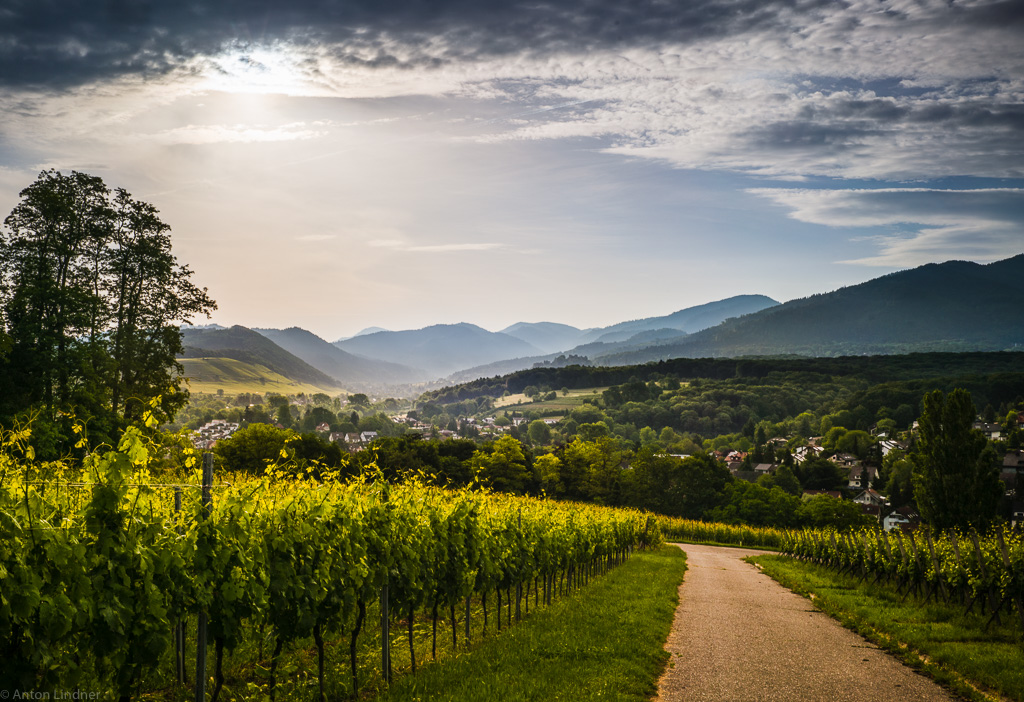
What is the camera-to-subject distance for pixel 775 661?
10.8 meters

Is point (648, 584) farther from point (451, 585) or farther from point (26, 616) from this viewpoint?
point (26, 616)

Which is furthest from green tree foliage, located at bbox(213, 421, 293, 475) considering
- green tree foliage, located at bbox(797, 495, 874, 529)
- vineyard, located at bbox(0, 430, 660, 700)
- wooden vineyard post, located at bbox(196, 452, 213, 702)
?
green tree foliage, located at bbox(797, 495, 874, 529)

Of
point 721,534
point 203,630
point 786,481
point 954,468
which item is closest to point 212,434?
point 721,534

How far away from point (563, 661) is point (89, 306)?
30.2m

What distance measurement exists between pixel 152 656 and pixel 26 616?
1034 millimetres

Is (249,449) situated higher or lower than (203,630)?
lower

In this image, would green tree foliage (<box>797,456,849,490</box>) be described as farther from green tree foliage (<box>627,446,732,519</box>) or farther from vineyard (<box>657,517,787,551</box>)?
vineyard (<box>657,517,787,551</box>)

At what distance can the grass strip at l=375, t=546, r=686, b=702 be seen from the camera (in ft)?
27.1

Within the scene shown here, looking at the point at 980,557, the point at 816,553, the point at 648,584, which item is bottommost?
the point at 816,553

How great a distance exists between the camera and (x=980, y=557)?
15438 mm

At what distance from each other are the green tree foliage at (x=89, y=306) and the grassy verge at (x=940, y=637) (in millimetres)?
28186

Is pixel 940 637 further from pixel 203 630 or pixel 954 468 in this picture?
pixel 954 468

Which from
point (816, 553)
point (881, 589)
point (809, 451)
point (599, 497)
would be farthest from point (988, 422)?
point (881, 589)

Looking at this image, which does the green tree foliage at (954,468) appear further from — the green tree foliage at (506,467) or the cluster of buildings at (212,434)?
the cluster of buildings at (212,434)
